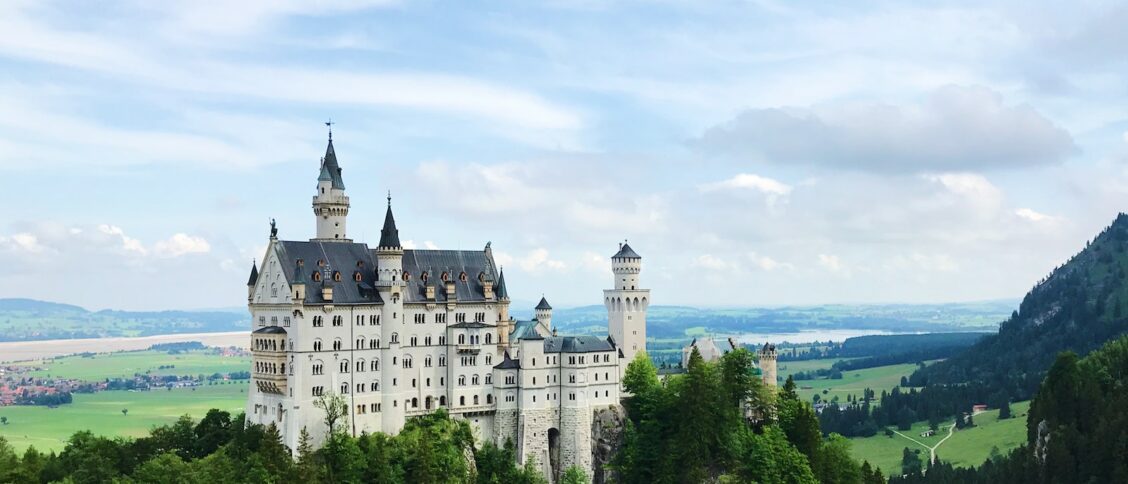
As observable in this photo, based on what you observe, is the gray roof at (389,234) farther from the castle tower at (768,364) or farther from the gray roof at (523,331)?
the castle tower at (768,364)

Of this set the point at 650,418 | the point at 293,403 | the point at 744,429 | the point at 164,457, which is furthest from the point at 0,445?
the point at 744,429

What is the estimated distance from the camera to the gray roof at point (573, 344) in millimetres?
113000

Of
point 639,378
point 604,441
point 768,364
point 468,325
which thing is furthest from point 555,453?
point 768,364

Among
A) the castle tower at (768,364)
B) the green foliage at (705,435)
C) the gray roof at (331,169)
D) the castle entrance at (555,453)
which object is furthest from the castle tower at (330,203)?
the castle tower at (768,364)

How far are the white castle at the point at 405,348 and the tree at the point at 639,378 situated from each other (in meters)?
1.73

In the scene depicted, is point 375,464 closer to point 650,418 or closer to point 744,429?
point 650,418

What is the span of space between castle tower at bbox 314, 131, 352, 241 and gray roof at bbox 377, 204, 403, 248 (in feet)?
22.1

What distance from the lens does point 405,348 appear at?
351 feet

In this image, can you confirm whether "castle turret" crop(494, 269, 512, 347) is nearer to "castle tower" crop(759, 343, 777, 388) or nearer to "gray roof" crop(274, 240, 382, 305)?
"gray roof" crop(274, 240, 382, 305)

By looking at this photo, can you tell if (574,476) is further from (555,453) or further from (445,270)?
(445,270)

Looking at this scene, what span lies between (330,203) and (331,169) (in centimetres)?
340

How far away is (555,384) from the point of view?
113m

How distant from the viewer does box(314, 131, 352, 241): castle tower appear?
360 ft

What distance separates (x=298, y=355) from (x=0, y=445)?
104ft
